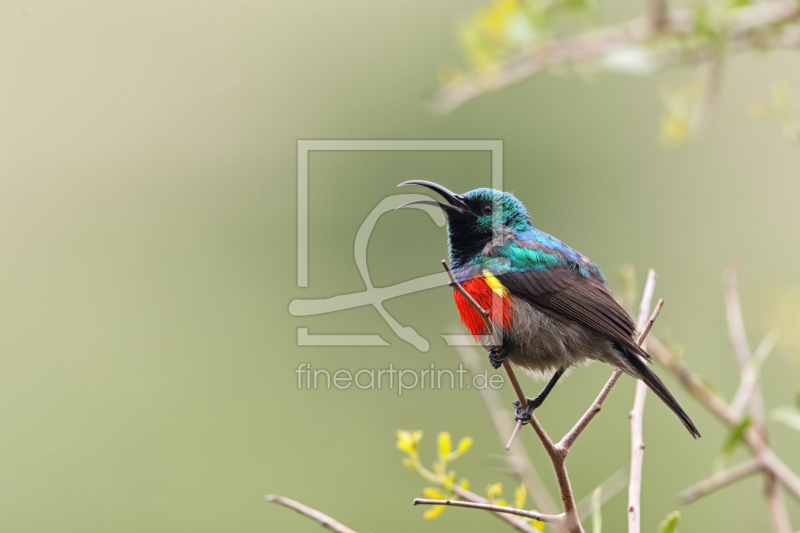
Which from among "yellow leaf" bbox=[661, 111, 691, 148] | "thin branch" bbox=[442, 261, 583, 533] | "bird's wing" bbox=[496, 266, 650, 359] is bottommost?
"thin branch" bbox=[442, 261, 583, 533]

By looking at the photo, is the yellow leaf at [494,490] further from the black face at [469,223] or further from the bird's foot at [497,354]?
the black face at [469,223]

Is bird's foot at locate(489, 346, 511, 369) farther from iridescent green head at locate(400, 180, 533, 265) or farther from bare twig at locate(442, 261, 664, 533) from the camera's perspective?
bare twig at locate(442, 261, 664, 533)

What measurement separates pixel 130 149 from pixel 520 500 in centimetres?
1282

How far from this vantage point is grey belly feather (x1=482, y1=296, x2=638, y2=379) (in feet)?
10.2

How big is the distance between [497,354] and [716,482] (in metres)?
1.56

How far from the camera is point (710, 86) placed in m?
2.02

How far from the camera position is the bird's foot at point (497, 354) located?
3.07 m

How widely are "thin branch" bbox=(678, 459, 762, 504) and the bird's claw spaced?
1435 millimetres

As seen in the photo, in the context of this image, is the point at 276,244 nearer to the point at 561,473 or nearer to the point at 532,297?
the point at 532,297

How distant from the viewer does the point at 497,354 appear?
3084mm

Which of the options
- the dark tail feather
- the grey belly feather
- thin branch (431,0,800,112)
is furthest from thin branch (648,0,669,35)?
the grey belly feather

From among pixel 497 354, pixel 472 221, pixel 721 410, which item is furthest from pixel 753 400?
pixel 472 221

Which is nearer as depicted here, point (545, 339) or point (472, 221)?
point (545, 339)

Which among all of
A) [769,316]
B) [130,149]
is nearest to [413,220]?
[130,149]
